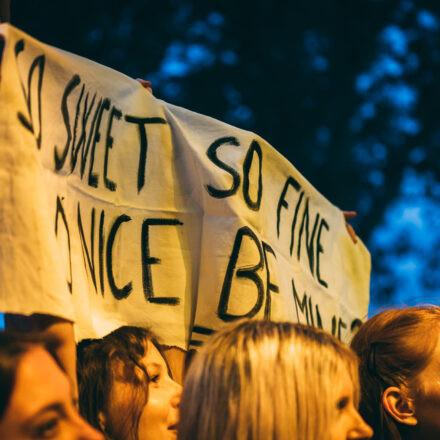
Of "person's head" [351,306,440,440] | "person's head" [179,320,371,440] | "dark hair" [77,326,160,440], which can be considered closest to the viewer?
"person's head" [179,320,371,440]

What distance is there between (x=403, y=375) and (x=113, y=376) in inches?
30.1

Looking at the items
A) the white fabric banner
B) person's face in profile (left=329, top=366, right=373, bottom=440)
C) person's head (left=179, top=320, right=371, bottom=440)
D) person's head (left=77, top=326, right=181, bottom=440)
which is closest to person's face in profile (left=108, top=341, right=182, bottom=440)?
person's head (left=77, top=326, right=181, bottom=440)

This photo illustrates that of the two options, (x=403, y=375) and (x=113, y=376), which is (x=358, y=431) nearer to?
(x=403, y=375)

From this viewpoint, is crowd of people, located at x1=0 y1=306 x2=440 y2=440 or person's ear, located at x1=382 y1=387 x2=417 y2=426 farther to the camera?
person's ear, located at x1=382 y1=387 x2=417 y2=426

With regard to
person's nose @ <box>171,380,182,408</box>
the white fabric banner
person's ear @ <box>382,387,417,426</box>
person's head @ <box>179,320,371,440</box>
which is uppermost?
the white fabric banner

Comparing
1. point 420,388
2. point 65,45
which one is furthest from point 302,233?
point 65,45

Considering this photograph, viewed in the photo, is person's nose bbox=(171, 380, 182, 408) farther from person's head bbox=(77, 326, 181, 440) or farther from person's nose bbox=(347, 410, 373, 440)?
person's nose bbox=(347, 410, 373, 440)

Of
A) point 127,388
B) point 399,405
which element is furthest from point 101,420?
point 399,405

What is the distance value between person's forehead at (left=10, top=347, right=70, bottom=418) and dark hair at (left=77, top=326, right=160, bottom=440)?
39cm

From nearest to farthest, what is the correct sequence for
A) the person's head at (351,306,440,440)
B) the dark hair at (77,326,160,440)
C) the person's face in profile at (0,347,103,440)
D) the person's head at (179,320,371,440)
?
the person's face in profile at (0,347,103,440) → the person's head at (179,320,371,440) → the dark hair at (77,326,160,440) → the person's head at (351,306,440,440)

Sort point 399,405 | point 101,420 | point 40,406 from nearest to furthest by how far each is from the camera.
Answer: point 40,406 < point 101,420 < point 399,405

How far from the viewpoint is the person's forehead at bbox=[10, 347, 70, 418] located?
1087mm

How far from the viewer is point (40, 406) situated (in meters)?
1.10

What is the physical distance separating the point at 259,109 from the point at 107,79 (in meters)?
4.23
